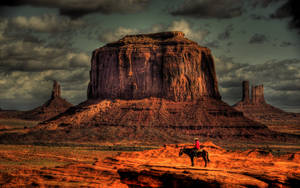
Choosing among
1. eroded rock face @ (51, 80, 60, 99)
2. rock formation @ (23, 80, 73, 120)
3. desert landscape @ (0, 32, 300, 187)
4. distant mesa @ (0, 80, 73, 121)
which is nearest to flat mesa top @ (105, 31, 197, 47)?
desert landscape @ (0, 32, 300, 187)

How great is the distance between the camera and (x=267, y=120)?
189000 millimetres

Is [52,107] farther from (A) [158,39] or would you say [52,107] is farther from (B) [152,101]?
(B) [152,101]

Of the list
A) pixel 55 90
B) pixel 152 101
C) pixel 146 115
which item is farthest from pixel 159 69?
pixel 55 90

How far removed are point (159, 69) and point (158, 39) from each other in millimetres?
9505

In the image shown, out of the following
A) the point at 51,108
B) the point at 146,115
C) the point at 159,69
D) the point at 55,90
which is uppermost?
the point at 159,69

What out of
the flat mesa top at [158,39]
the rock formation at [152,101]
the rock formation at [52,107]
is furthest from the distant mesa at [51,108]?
the flat mesa top at [158,39]

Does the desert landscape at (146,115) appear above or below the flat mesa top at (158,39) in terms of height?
below

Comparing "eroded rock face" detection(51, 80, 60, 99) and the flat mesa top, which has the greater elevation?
the flat mesa top

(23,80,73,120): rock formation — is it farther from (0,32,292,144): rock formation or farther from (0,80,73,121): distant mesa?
(0,32,292,144): rock formation

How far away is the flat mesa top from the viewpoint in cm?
11112

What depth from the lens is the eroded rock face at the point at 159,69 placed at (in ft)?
355

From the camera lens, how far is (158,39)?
113875 mm

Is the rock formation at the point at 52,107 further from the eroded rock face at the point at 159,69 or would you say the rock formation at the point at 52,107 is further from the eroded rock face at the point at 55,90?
the eroded rock face at the point at 159,69

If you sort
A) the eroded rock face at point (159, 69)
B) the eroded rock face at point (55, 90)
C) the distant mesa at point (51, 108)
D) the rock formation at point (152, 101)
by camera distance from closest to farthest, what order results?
the rock formation at point (152, 101)
the eroded rock face at point (159, 69)
the distant mesa at point (51, 108)
the eroded rock face at point (55, 90)
